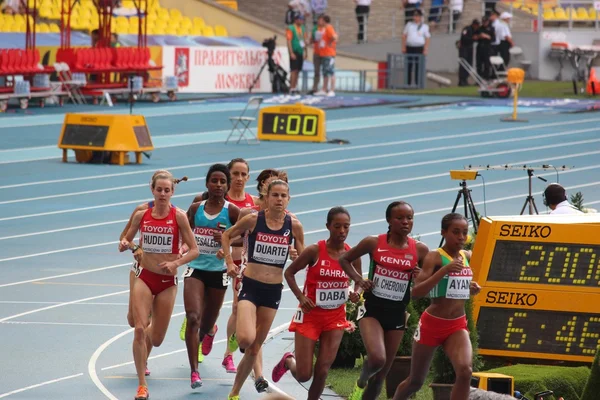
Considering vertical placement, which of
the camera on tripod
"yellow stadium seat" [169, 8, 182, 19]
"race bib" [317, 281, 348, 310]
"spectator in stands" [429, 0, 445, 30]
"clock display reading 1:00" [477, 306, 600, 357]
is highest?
"spectator in stands" [429, 0, 445, 30]

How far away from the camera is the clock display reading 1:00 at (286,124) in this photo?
29.9m

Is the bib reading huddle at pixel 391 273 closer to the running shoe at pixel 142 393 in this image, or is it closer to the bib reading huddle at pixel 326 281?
the bib reading huddle at pixel 326 281

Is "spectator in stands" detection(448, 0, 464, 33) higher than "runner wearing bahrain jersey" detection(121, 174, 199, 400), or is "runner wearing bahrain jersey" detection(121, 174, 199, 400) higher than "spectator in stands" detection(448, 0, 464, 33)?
"spectator in stands" detection(448, 0, 464, 33)

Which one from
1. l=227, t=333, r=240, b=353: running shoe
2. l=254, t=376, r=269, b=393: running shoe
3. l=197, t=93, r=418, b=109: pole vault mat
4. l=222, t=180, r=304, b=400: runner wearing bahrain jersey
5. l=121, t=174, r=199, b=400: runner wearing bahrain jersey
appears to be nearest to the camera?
l=222, t=180, r=304, b=400: runner wearing bahrain jersey

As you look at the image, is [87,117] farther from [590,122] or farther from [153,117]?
[590,122]

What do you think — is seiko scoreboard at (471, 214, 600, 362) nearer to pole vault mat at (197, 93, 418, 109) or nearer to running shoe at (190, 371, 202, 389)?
running shoe at (190, 371, 202, 389)

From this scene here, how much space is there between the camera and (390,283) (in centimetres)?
934

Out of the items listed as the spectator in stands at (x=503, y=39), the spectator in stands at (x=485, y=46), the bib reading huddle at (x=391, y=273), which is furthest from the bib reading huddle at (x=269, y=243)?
the spectator in stands at (x=503, y=39)

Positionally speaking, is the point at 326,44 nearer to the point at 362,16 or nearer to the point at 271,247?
the point at 362,16

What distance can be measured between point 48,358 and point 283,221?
2758 mm

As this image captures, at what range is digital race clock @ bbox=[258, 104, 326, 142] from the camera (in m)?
29.7

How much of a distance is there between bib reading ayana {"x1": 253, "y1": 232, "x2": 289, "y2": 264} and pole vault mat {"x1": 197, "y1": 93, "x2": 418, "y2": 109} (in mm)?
26645

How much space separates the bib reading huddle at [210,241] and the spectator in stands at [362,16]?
36.7 m

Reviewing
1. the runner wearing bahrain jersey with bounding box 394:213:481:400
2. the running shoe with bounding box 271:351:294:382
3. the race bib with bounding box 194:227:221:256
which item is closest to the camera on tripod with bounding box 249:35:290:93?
the race bib with bounding box 194:227:221:256
